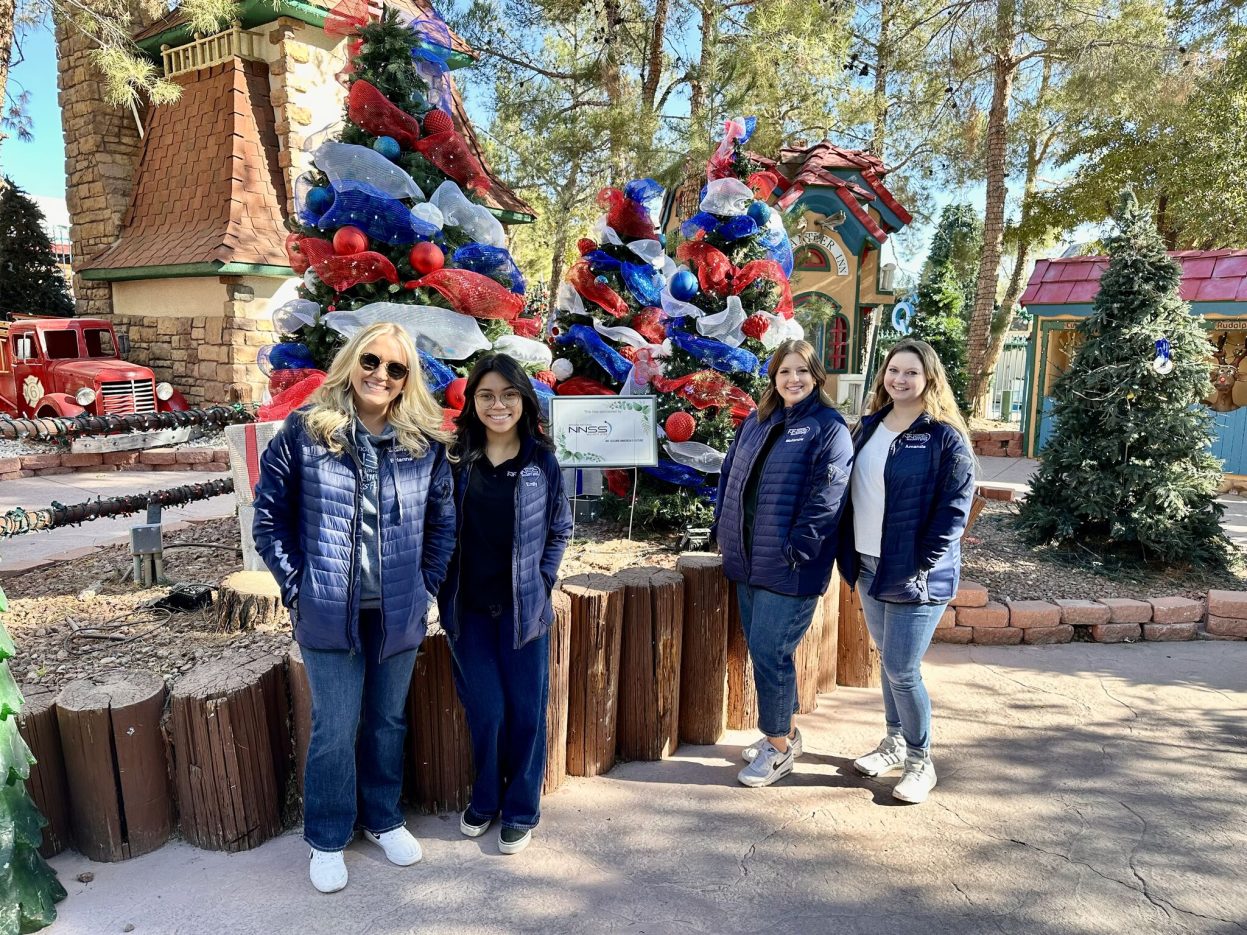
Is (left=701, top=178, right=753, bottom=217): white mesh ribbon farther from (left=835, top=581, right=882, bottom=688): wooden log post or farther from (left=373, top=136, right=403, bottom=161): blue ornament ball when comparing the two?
(left=835, top=581, right=882, bottom=688): wooden log post

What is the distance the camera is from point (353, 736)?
2510 mm

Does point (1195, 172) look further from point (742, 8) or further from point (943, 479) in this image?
point (943, 479)

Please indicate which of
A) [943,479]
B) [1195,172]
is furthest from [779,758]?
[1195,172]

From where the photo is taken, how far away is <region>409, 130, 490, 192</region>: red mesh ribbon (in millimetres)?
4203

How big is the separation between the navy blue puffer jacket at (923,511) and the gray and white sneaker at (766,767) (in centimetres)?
80

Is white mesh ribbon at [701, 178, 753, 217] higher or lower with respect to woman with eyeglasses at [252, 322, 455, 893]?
higher

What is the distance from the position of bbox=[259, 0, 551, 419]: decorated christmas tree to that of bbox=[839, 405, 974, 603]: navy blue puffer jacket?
2283 mm

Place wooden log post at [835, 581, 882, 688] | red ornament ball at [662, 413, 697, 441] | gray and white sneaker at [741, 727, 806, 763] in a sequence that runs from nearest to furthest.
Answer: gray and white sneaker at [741, 727, 806, 763], wooden log post at [835, 581, 882, 688], red ornament ball at [662, 413, 697, 441]

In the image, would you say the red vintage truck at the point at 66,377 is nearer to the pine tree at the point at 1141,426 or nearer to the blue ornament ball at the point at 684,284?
the blue ornament ball at the point at 684,284

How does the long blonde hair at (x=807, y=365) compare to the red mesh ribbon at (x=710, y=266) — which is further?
the red mesh ribbon at (x=710, y=266)

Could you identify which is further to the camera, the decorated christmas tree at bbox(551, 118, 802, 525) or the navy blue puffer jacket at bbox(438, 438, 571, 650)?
the decorated christmas tree at bbox(551, 118, 802, 525)

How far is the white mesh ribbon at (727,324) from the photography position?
5320 millimetres

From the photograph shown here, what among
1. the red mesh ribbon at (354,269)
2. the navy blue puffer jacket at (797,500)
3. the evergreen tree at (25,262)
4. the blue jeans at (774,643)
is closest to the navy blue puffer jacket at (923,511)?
the navy blue puffer jacket at (797,500)

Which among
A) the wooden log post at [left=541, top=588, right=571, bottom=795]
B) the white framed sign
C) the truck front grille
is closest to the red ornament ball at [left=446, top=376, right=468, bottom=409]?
the white framed sign
